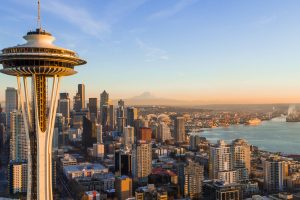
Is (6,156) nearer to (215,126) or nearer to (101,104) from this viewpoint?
(101,104)

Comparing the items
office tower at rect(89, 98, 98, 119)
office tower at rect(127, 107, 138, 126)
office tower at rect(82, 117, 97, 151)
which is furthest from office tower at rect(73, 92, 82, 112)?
office tower at rect(82, 117, 97, 151)

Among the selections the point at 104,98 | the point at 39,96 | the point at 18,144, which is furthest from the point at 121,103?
the point at 39,96

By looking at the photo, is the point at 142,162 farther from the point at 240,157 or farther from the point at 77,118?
the point at 77,118

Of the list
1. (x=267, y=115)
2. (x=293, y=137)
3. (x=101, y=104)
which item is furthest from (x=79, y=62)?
(x=267, y=115)

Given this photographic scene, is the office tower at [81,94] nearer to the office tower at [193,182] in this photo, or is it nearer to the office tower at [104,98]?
the office tower at [104,98]

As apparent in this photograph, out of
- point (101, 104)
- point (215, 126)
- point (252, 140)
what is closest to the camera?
point (252, 140)

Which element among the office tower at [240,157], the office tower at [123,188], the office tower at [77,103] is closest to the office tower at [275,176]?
the office tower at [240,157]
